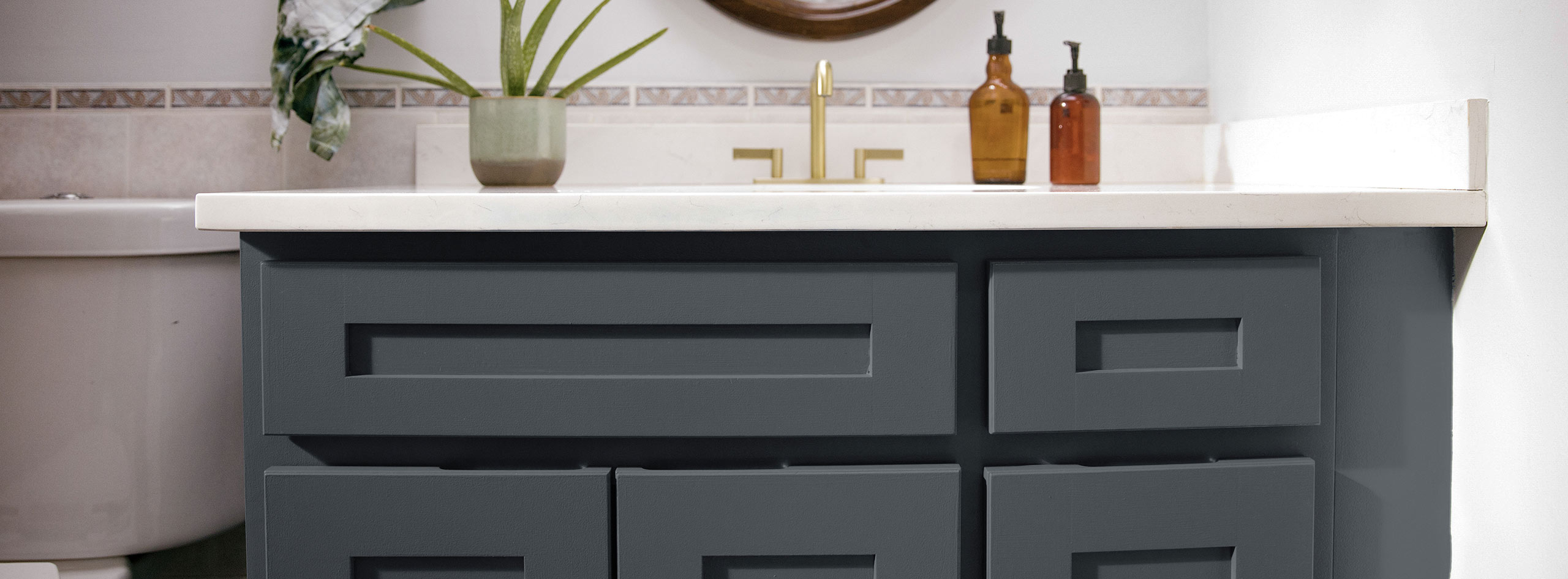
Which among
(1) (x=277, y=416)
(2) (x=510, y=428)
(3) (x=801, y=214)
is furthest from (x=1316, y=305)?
(1) (x=277, y=416)

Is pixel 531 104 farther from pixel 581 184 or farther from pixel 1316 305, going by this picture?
pixel 1316 305

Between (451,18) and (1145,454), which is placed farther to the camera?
(451,18)

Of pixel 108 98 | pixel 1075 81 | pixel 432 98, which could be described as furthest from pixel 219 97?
pixel 1075 81

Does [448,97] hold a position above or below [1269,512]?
above

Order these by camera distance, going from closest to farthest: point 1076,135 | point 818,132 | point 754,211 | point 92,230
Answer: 1. point 754,211
2. point 92,230
3. point 1076,135
4. point 818,132

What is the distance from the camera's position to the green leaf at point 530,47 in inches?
42.9

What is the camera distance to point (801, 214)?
67 cm

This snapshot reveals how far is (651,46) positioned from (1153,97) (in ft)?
2.21

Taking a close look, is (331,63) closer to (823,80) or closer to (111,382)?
(111,382)

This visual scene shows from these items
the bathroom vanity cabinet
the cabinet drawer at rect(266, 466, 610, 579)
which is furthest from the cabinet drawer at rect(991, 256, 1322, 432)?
the cabinet drawer at rect(266, 466, 610, 579)

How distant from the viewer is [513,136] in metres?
1.07

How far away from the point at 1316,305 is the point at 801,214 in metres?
0.40

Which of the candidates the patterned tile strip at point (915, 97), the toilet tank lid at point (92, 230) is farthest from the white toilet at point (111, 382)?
the patterned tile strip at point (915, 97)

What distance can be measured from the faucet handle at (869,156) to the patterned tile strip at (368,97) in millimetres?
618
